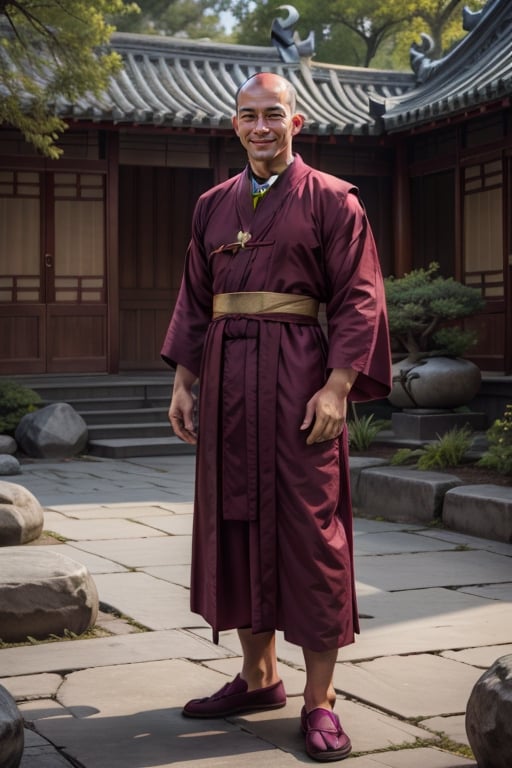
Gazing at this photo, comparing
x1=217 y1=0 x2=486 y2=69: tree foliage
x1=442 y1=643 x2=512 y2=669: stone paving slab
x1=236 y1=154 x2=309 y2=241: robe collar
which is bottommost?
x1=442 y1=643 x2=512 y2=669: stone paving slab

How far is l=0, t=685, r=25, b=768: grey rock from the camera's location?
3.06m

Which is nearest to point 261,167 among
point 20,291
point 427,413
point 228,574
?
point 228,574

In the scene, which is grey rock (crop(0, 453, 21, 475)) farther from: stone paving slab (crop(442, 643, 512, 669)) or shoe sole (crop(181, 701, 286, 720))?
shoe sole (crop(181, 701, 286, 720))

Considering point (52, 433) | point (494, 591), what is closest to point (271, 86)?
point (494, 591)

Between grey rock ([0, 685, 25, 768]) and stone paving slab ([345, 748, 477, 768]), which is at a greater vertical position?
grey rock ([0, 685, 25, 768])

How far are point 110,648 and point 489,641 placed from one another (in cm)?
141

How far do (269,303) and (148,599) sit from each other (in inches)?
83.7

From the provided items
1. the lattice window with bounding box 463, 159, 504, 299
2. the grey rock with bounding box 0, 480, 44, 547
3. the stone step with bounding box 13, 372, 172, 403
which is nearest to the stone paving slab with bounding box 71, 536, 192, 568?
the grey rock with bounding box 0, 480, 44, 547

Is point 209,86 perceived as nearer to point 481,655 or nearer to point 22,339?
point 22,339

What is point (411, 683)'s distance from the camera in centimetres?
412

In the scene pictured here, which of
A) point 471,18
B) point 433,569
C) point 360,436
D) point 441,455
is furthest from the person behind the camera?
point 471,18

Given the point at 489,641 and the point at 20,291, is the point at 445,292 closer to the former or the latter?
the point at 20,291

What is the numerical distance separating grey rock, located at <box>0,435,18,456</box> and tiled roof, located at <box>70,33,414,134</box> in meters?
3.80

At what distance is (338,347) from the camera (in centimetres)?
363
